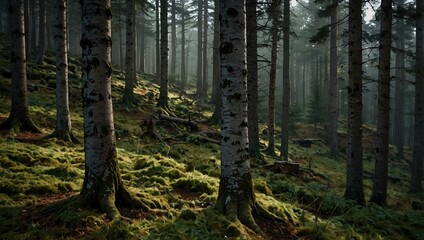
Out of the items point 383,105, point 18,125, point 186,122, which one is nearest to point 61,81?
point 18,125

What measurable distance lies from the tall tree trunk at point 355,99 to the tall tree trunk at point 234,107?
17.1 feet

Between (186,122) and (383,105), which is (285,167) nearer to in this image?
(383,105)

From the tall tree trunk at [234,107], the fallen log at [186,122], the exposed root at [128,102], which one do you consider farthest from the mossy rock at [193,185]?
the exposed root at [128,102]

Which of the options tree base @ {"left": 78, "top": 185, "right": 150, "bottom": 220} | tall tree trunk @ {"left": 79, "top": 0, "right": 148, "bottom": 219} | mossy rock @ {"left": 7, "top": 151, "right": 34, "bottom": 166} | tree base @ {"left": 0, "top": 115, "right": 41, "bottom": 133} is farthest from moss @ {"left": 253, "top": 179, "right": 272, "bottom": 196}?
tree base @ {"left": 0, "top": 115, "right": 41, "bottom": 133}

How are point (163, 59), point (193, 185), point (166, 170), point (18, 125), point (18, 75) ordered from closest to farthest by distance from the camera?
point (193, 185), point (166, 170), point (18, 125), point (18, 75), point (163, 59)

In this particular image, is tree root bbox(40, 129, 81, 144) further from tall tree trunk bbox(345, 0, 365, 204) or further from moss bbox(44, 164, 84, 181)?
tall tree trunk bbox(345, 0, 365, 204)

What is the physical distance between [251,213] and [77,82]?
53.7ft

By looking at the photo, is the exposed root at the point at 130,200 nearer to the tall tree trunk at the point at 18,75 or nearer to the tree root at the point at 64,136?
the tree root at the point at 64,136

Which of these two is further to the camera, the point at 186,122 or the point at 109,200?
the point at 186,122

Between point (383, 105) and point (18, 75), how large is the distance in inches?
465

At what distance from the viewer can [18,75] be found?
34.2 ft

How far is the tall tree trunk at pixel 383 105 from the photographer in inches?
388

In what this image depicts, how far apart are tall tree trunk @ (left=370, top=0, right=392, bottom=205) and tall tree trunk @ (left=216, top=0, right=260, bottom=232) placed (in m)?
6.46

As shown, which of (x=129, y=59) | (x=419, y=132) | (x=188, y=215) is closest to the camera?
(x=188, y=215)
